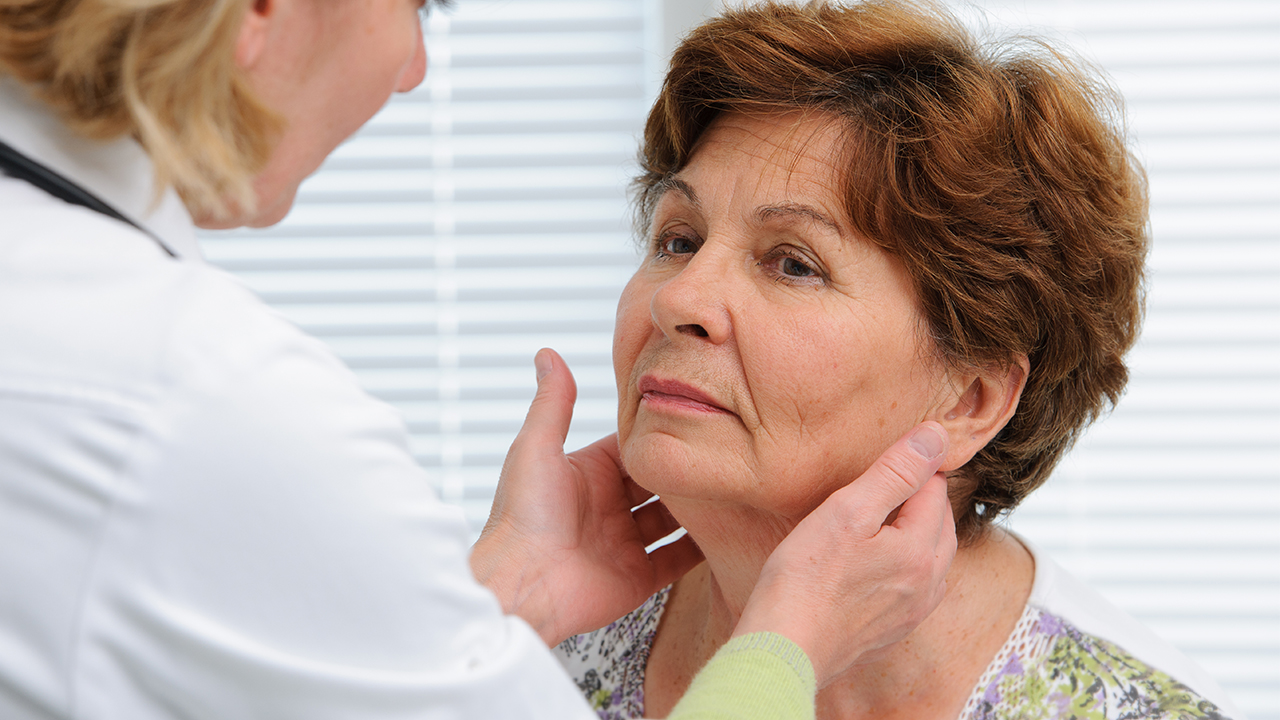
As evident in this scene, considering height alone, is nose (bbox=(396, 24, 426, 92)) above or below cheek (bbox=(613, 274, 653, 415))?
above

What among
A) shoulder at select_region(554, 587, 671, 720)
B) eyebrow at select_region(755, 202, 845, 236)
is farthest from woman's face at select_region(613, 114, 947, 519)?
shoulder at select_region(554, 587, 671, 720)

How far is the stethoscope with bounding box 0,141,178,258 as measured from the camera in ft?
2.51

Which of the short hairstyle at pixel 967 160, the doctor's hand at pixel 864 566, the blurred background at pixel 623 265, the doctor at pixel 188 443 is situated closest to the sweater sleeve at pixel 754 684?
the doctor's hand at pixel 864 566

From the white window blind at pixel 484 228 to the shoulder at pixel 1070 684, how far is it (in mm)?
1289

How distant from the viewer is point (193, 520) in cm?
64

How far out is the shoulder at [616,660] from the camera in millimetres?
1618

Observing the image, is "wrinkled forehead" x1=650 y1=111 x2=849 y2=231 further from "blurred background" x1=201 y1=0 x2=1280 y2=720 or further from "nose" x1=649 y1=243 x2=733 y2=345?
"blurred background" x1=201 y1=0 x2=1280 y2=720

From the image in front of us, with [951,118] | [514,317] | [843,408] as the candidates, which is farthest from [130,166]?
[514,317]

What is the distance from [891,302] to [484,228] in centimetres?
140

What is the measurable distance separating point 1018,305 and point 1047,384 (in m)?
0.15

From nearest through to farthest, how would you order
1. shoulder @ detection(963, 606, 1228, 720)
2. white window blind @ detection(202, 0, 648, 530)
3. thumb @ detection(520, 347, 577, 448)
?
shoulder @ detection(963, 606, 1228, 720)
thumb @ detection(520, 347, 577, 448)
white window blind @ detection(202, 0, 648, 530)

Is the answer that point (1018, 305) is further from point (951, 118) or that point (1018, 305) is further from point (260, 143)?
point (260, 143)

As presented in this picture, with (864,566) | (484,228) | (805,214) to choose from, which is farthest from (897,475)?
(484,228)

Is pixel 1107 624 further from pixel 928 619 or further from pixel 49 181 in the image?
pixel 49 181
